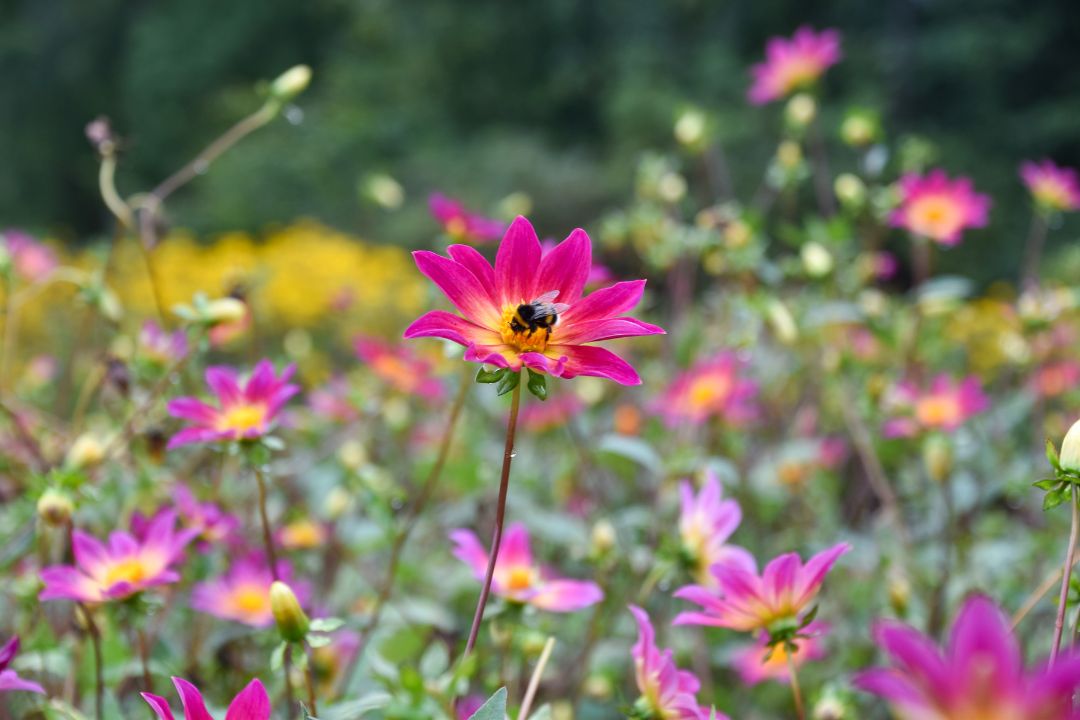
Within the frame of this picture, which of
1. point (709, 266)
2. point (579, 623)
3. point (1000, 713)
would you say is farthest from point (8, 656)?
point (709, 266)

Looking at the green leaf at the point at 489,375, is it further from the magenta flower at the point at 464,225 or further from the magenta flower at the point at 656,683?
the magenta flower at the point at 464,225

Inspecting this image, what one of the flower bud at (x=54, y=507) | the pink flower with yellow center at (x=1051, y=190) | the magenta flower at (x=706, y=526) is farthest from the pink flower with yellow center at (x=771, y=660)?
the pink flower with yellow center at (x=1051, y=190)

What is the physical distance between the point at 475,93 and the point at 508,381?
24.4ft

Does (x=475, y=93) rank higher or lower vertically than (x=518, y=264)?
higher

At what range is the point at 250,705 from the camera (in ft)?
1.25

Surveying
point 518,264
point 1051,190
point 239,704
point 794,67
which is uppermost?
point 794,67

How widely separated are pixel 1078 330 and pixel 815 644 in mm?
1382

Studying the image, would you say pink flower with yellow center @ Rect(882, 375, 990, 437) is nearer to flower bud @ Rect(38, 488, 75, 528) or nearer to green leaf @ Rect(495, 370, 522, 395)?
green leaf @ Rect(495, 370, 522, 395)

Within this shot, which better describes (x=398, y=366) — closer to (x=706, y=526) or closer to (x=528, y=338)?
(x=706, y=526)

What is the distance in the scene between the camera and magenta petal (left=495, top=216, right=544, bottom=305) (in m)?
0.46

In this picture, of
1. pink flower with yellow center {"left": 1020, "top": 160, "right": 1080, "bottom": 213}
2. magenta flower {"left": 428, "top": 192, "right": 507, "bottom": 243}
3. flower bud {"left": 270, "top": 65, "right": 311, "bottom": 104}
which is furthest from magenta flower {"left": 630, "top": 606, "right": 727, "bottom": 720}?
pink flower with yellow center {"left": 1020, "top": 160, "right": 1080, "bottom": 213}

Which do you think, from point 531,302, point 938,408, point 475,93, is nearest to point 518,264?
point 531,302

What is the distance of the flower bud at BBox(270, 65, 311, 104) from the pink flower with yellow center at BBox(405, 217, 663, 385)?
410mm

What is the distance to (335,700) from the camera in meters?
0.57
